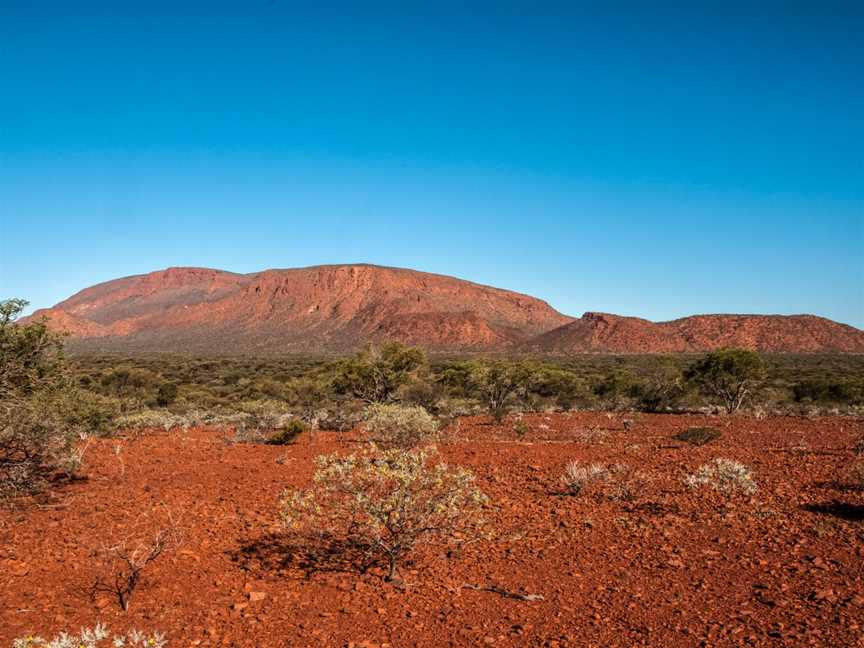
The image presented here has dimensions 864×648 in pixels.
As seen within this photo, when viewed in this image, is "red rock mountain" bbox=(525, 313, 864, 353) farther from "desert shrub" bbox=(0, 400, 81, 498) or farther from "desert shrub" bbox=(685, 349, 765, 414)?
"desert shrub" bbox=(0, 400, 81, 498)

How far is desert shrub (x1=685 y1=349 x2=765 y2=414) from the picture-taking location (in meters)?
25.1

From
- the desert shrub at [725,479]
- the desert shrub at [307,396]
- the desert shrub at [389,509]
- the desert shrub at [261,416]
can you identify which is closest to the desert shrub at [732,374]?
Answer: the desert shrub at [725,479]

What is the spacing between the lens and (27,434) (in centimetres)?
877

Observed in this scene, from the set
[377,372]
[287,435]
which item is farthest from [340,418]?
[287,435]

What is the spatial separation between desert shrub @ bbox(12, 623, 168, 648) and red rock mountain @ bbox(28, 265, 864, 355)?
83.1m

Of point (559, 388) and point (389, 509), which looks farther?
point (559, 388)

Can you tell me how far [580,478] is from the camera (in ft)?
30.7

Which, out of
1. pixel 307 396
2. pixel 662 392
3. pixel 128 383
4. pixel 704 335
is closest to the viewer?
pixel 307 396

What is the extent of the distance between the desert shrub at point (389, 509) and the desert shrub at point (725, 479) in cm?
418

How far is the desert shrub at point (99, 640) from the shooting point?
3.97 metres

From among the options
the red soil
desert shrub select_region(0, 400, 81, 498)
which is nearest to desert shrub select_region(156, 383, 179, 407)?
the red soil

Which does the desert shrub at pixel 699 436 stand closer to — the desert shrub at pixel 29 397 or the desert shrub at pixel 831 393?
the desert shrub at pixel 29 397

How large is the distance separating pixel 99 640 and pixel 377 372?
1731cm

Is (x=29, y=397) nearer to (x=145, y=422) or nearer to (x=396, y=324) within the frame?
(x=145, y=422)
